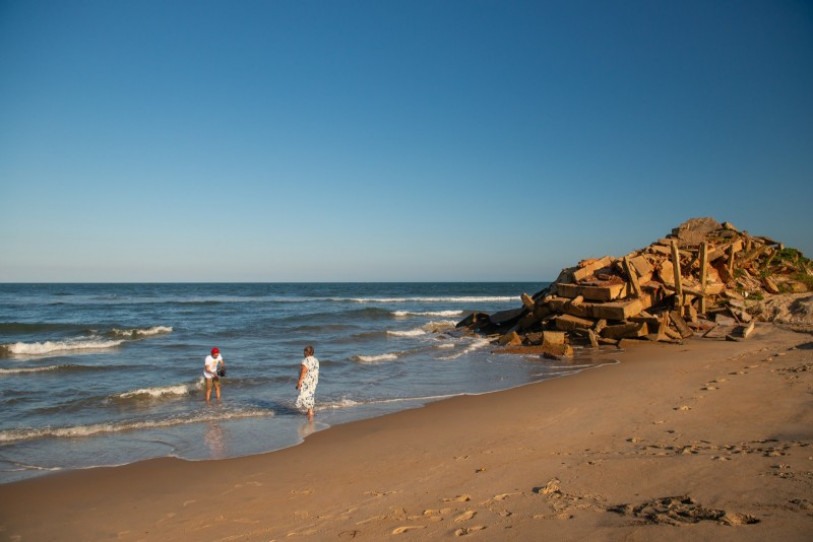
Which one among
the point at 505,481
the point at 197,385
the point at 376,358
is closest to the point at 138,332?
the point at 197,385

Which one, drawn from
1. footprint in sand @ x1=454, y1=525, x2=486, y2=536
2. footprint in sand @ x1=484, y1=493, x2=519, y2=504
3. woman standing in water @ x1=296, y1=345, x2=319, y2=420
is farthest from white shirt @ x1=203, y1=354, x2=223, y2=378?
footprint in sand @ x1=454, y1=525, x2=486, y2=536

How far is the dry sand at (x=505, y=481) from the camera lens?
3764 millimetres

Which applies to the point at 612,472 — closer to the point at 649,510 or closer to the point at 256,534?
the point at 649,510

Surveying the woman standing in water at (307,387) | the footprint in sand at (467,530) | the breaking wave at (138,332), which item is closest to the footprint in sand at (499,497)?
the footprint in sand at (467,530)

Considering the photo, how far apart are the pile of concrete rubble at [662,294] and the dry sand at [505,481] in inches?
239

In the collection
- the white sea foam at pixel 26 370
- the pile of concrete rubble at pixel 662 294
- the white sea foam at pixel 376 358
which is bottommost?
the white sea foam at pixel 376 358

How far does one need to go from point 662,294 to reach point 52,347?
21.9m

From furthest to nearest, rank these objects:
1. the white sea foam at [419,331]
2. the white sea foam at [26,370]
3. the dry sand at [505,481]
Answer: the white sea foam at [419,331], the white sea foam at [26,370], the dry sand at [505,481]

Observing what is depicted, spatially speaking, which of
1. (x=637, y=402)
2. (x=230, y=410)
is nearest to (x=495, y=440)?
(x=637, y=402)

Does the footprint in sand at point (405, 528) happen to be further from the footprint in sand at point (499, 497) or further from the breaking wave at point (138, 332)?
the breaking wave at point (138, 332)

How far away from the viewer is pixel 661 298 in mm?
16047

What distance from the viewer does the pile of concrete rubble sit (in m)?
15.0

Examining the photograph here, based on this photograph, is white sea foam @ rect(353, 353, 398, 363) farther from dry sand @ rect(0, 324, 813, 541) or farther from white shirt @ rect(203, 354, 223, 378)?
dry sand @ rect(0, 324, 813, 541)

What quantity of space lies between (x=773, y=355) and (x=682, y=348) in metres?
2.65
